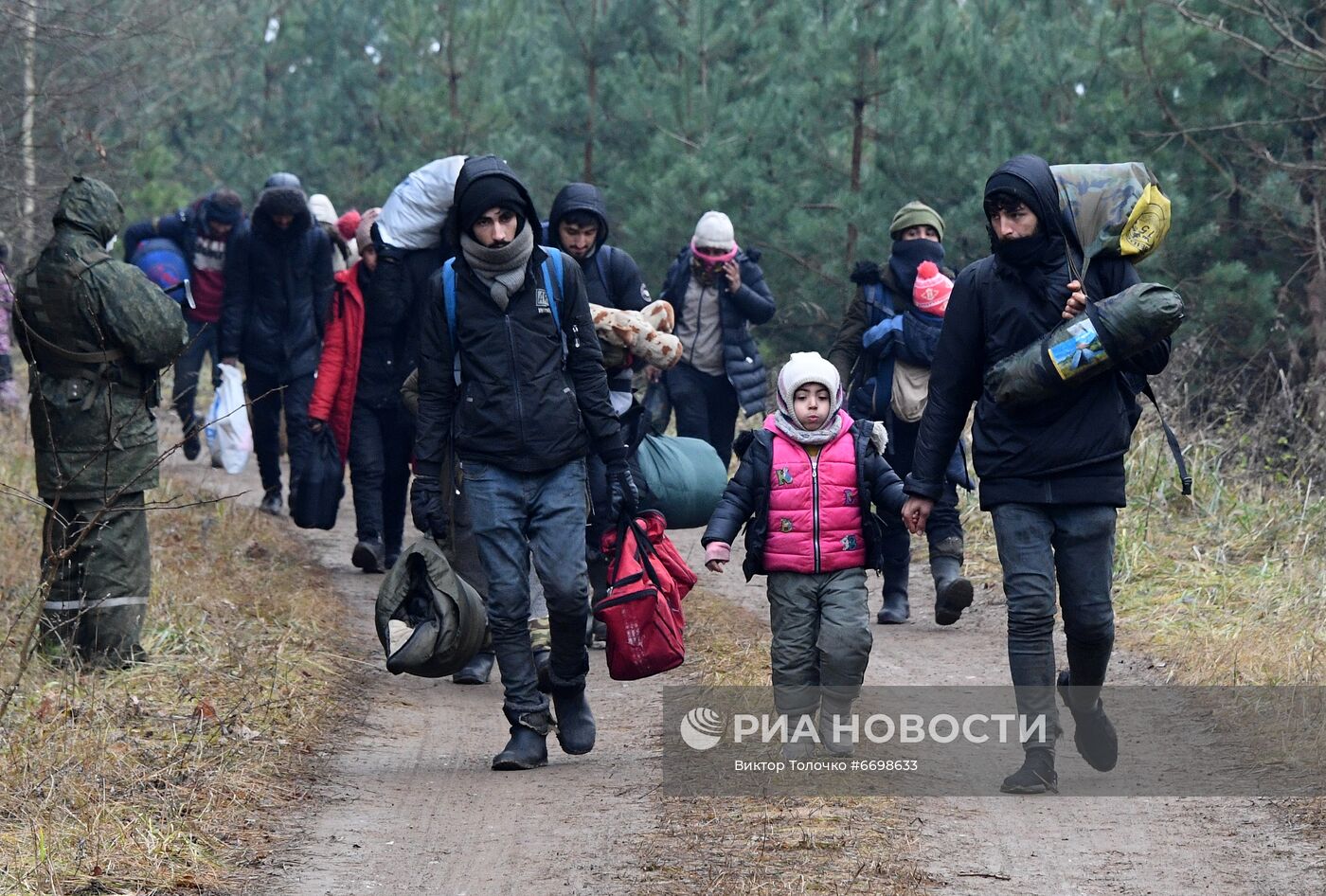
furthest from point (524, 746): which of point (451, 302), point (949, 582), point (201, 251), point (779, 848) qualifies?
point (201, 251)

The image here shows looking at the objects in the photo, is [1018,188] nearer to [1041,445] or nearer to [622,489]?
[1041,445]

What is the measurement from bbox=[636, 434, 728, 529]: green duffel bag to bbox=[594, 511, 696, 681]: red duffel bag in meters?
0.98

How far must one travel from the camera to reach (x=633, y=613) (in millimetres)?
6027

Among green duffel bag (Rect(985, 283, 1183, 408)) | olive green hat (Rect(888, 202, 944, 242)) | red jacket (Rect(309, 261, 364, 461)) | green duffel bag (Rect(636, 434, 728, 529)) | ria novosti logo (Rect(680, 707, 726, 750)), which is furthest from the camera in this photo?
red jacket (Rect(309, 261, 364, 461))

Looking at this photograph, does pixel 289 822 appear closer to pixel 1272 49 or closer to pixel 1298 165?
pixel 1298 165

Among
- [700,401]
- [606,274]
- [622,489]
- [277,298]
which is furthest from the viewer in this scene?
[277,298]

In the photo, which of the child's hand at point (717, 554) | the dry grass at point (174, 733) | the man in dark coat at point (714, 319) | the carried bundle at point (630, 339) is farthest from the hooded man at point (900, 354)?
the dry grass at point (174, 733)

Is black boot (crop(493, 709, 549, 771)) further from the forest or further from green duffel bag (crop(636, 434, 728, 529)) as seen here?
the forest

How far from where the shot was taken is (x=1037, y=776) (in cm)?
561

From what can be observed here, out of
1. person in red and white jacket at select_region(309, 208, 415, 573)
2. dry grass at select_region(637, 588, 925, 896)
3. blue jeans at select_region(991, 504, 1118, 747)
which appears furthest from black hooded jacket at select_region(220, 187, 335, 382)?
blue jeans at select_region(991, 504, 1118, 747)

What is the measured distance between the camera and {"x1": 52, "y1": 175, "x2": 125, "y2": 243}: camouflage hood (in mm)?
6992

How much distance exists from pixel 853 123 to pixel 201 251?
19.7ft

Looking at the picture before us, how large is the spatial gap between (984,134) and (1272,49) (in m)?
2.62

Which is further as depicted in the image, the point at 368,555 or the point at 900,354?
the point at 368,555
